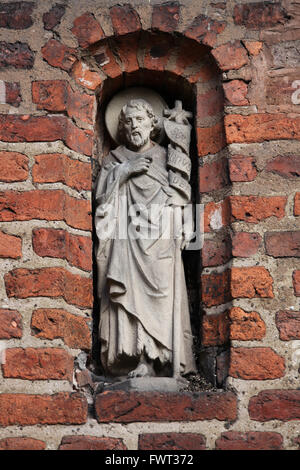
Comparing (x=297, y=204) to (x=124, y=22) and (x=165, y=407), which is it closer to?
(x=165, y=407)

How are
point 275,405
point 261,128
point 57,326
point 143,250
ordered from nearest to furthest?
1. point 275,405
2. point 57,326
3. point 143,250
4. point 261,128

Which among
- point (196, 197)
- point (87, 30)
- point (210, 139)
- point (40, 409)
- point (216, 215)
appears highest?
point (87, 30)

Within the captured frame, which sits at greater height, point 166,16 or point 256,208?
point 166,16

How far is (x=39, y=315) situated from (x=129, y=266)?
467 mm

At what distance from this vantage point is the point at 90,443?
3.84 m

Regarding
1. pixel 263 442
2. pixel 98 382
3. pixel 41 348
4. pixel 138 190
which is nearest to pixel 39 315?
pixel 41 348

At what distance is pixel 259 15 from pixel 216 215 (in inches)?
A: 38.9

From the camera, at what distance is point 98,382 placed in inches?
164

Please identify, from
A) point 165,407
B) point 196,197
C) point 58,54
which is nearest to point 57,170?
point 58,54

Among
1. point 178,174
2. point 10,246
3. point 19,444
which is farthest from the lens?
point 178,174

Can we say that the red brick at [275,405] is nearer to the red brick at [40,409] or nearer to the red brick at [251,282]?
the red brick at [251,282]

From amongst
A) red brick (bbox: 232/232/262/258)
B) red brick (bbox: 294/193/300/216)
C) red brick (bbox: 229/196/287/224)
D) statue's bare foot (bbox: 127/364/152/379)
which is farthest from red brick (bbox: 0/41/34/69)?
statue's bare foot (bbox: 127/364/152/379)

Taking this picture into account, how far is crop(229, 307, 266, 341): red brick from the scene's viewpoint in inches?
159

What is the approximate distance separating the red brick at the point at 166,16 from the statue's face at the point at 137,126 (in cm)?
41
